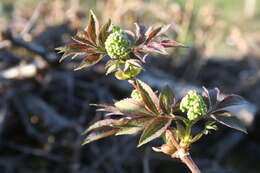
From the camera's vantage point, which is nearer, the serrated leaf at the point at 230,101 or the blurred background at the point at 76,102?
the serrated leaf at the point at 230,101

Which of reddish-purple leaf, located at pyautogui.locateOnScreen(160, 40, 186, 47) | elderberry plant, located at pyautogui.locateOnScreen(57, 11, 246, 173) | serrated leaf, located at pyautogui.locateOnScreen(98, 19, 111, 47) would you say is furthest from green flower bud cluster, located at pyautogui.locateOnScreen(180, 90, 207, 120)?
serrated leaf, located at pyautogui.locateOnScreen(98, 19, 111, 47)

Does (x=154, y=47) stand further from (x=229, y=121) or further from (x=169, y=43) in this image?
(x=229, y=121)

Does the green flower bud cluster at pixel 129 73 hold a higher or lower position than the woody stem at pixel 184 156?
higher

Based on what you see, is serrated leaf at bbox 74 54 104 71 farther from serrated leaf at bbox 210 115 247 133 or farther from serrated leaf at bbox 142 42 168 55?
serrated leaf at bbox 210 115 247 133

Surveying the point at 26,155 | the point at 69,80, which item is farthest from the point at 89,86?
the point at 26,155

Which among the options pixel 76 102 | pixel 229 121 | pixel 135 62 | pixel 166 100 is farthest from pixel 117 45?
pixel 76 102

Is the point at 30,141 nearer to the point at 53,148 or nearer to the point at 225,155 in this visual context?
the point at 53,148

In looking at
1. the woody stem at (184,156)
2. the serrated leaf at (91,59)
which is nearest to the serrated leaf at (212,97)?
the woody stem at (184,156)

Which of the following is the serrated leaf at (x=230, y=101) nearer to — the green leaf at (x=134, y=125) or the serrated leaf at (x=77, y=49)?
the green leaf at (x=134, y=125)
